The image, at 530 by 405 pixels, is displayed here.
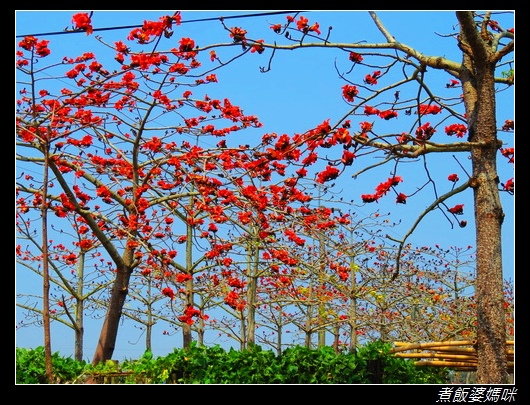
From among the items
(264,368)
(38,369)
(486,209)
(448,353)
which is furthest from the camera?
(38,369)

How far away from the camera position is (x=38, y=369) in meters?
8.66

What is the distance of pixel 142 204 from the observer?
8.78m

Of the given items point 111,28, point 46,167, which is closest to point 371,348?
point 46,167

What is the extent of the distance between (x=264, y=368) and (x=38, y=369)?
116 inches

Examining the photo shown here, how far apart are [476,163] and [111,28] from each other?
13.4 feet

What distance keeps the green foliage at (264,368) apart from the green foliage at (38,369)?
0.57m

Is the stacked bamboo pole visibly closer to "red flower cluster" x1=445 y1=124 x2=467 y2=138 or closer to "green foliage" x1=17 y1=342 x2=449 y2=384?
"green foliage" x1=17 y1=342 x2=449 y2=384

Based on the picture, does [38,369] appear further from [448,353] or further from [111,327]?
[448,353]

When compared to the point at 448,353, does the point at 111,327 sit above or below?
above

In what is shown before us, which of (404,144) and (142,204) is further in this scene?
(142,204)

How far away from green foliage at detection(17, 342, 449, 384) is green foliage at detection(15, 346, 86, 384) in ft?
1.87

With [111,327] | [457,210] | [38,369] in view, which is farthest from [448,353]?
[38,369]

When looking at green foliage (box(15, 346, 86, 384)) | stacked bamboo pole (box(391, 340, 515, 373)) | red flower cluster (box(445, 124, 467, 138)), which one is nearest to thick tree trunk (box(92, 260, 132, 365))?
green foliage (box(15, 346, 86, 384))
